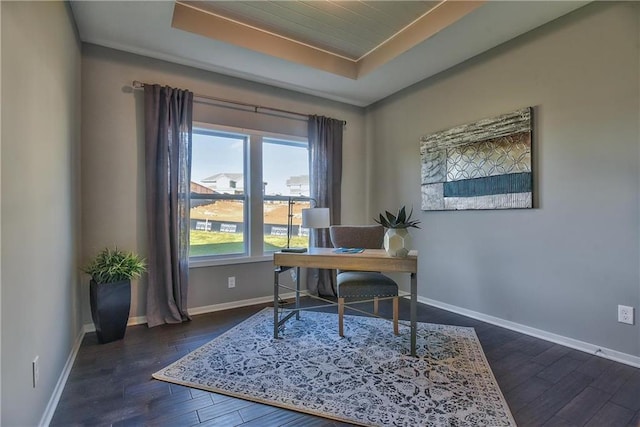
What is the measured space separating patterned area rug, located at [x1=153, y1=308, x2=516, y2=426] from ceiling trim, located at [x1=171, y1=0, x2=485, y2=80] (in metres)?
2.64

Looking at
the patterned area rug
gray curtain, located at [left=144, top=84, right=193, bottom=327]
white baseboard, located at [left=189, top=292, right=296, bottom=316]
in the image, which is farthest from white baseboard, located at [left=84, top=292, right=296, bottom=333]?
the patterned area rug

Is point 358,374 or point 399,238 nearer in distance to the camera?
point 358,374

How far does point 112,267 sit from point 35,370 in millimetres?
1247

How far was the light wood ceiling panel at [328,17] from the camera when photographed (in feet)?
8.69

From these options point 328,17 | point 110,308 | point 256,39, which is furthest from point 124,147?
point 328,17

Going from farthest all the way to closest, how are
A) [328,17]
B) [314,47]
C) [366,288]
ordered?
1. [314,47]
2. [328,17]
3. [366,288]

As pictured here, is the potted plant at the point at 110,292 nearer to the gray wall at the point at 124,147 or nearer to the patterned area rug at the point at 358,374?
the gray wall at the point at 124,147

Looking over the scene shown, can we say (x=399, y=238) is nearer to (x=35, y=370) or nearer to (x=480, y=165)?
(x=480, y=165)

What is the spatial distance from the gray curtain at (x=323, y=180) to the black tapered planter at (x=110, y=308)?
6.76ft

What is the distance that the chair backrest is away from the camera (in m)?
3.34

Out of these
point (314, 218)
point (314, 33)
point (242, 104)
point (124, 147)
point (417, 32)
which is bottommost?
point (314, 218)

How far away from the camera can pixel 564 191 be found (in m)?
2.56

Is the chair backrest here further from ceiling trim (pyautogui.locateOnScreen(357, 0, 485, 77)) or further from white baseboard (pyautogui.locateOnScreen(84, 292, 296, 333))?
ceiling trim (pyautogui.locateOnScreen(357, 0, 485, 77))

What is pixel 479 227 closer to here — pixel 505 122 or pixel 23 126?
pixel 505 122
